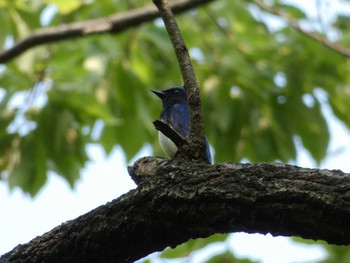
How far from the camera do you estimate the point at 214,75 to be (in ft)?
21.7

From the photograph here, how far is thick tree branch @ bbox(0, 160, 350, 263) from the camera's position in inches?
103

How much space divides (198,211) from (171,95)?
4125mm

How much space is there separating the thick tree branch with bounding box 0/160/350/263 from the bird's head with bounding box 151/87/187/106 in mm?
3617

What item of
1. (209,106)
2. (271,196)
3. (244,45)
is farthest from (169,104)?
(271,196)

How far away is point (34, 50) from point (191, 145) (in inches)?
146

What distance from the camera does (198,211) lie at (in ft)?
9.24

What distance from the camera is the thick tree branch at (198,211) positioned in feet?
8.59

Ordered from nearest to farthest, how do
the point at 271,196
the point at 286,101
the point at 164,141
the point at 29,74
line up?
the point at 271,196 < the point at 164,141 < the point at 29,74 < the point at 286,101

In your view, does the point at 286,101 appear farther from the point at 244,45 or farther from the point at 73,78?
the point at 73,78

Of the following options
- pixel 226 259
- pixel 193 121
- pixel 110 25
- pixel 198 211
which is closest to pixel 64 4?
pixel 110 25

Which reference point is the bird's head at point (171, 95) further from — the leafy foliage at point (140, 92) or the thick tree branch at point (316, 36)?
the thick tree branch at point (316, 36)

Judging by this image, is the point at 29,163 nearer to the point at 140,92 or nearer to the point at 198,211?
the point at 140,92

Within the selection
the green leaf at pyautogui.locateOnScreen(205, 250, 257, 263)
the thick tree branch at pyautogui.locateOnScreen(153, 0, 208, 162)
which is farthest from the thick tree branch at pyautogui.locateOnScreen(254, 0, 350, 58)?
the thick tree branch at pyautogui.locateOnScreen(153, 0, 208, 162)

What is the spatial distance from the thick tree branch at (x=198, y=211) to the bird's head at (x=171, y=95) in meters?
3.62
